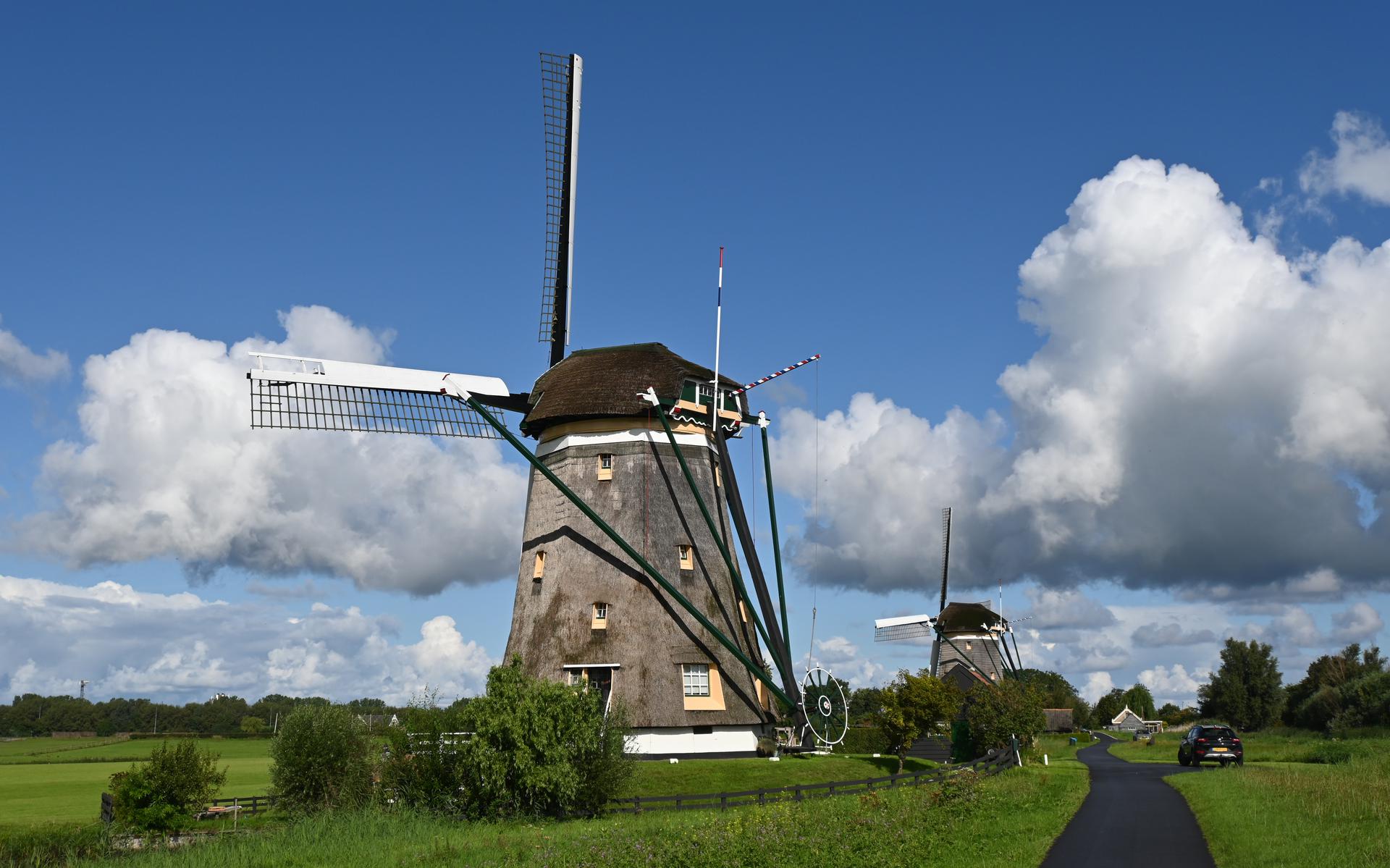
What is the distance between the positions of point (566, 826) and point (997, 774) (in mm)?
13117

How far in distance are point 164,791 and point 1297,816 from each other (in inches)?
995

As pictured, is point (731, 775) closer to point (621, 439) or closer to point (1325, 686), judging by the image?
point (621, 439)

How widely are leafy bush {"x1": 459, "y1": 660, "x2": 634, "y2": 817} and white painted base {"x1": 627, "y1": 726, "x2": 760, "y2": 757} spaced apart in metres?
5.80

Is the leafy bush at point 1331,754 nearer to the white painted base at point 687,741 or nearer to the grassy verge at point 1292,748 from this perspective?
the grassy verge at point 1292,748

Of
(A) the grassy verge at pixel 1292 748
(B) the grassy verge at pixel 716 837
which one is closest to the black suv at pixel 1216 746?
(A) the grassy verge at pixel 1292 748

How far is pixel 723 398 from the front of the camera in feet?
123

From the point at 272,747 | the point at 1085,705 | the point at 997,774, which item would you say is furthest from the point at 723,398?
the point at 1085,705

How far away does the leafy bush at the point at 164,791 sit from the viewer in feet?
86.2

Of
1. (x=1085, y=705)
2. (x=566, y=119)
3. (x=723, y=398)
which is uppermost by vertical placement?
(x=566, y=119)

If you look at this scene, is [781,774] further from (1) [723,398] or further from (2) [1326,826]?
(2) [1326,826]

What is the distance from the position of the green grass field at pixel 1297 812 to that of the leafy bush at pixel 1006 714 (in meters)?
7.30

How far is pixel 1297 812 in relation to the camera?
1973 centimetres

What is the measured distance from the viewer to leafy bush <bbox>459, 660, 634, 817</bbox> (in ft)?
83.9

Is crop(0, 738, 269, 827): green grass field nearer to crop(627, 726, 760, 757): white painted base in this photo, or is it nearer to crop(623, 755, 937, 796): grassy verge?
crop(623, 755, 937, 796): grassy verge
